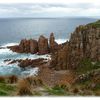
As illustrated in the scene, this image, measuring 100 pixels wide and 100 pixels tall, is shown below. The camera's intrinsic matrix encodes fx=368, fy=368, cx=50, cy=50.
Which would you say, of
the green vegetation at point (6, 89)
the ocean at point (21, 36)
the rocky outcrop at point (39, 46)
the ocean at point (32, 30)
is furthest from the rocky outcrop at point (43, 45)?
→ the green vegetation at point (6, 89)

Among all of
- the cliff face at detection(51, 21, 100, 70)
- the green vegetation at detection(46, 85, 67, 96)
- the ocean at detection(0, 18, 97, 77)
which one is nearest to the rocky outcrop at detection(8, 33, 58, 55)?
the ocean at detection(0, 18, 97, 77)

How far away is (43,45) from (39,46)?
766 mm

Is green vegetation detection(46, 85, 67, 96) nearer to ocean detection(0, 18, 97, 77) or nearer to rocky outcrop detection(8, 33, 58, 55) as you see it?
ocean detection(0, 18, 97, 77)

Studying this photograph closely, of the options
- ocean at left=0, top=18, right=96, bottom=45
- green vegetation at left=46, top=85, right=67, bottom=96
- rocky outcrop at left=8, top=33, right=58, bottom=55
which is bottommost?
ocean at left=0, top=18, right=96, bottom=45

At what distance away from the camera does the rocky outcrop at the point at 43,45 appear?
2129 inches

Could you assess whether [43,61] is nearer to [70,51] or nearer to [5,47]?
[70,51]

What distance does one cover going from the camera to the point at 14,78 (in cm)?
770

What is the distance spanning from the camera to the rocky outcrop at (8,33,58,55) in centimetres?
5431

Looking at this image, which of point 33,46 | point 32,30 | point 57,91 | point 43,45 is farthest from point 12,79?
point 32,30

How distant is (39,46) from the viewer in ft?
179

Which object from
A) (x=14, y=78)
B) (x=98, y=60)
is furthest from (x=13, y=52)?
(x=14, y=78)

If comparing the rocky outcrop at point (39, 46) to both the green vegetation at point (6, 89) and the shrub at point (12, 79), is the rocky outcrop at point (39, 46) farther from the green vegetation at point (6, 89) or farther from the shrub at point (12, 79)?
the green vegetation at point (6, 89)

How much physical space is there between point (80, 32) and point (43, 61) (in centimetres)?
705

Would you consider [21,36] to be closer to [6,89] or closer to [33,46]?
[33,46]
